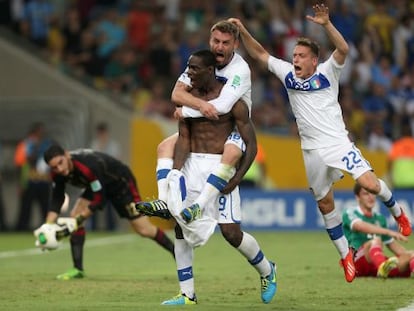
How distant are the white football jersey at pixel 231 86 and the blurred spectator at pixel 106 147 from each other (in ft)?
45.5

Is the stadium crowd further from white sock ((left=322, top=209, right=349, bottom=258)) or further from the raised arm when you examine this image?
the raised arm

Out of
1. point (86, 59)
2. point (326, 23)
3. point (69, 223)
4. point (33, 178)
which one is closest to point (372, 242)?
point (326, 23)

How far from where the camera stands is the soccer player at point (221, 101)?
37.4ft

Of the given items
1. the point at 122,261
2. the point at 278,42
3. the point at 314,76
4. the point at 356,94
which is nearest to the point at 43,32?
the point at 278,42

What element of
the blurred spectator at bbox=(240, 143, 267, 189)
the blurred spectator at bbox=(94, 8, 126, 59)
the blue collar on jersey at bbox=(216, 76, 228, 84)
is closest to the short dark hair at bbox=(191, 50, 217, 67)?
the blue collar on jersey at bbox=(216, 76, 228, 84)

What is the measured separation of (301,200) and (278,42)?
13.8ft

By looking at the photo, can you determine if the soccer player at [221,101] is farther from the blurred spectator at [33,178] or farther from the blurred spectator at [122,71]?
the blurred spectator at [122,71]

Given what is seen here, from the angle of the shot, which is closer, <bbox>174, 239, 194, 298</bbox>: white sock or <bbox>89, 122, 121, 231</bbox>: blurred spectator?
<bbox>174, 239, 194, 298</bbox>: white sock

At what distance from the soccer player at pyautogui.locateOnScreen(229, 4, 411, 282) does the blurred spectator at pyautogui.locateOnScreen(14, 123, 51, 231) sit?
12.9m

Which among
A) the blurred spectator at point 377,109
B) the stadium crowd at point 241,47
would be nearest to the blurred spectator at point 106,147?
the stadium crowd at point 241,47

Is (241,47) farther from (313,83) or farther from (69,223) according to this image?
(313,83)

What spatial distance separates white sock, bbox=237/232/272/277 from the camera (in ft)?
38.3

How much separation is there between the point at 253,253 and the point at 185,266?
667mm

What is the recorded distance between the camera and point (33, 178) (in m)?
25.5
